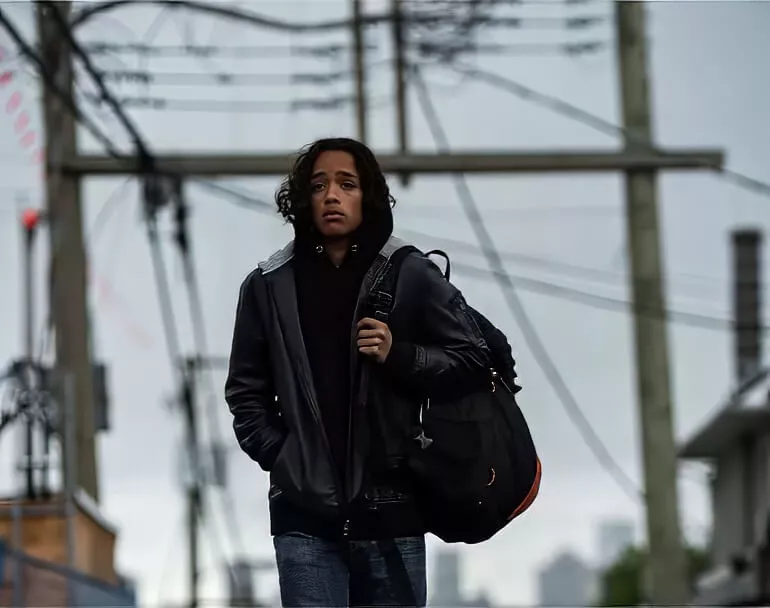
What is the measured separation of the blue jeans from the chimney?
110ft

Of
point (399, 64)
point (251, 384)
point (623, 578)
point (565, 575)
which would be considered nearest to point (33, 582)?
point (251, 384)

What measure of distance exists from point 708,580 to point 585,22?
2227 centimetres

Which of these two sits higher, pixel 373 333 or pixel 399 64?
pixel 399 64

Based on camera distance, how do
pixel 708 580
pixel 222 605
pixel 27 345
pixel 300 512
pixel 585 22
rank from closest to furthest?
pixel 300 512, pixel 27 345, pixel 585 22, pixel 708 580, pixel 222 605

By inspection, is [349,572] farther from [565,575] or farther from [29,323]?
[565,575]

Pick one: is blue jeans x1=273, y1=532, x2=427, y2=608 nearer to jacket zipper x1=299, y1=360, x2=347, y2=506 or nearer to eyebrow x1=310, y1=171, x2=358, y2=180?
jacket zipper x1=299, y1=360, x2=347, y2=506

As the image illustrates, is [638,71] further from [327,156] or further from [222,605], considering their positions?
[222,605]

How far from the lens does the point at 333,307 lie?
4.23 m

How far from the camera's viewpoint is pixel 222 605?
41.6 metres

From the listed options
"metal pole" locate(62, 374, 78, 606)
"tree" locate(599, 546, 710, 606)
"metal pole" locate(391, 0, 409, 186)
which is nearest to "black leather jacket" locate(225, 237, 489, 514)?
"metal pole" locate(62, 374, 78, 606)

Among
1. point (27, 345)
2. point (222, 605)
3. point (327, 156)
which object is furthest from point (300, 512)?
point (222, 605)

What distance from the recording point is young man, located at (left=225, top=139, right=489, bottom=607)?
4090mm

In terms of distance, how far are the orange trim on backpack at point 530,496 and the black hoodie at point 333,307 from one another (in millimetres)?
428

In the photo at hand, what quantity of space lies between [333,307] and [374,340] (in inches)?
8.3
